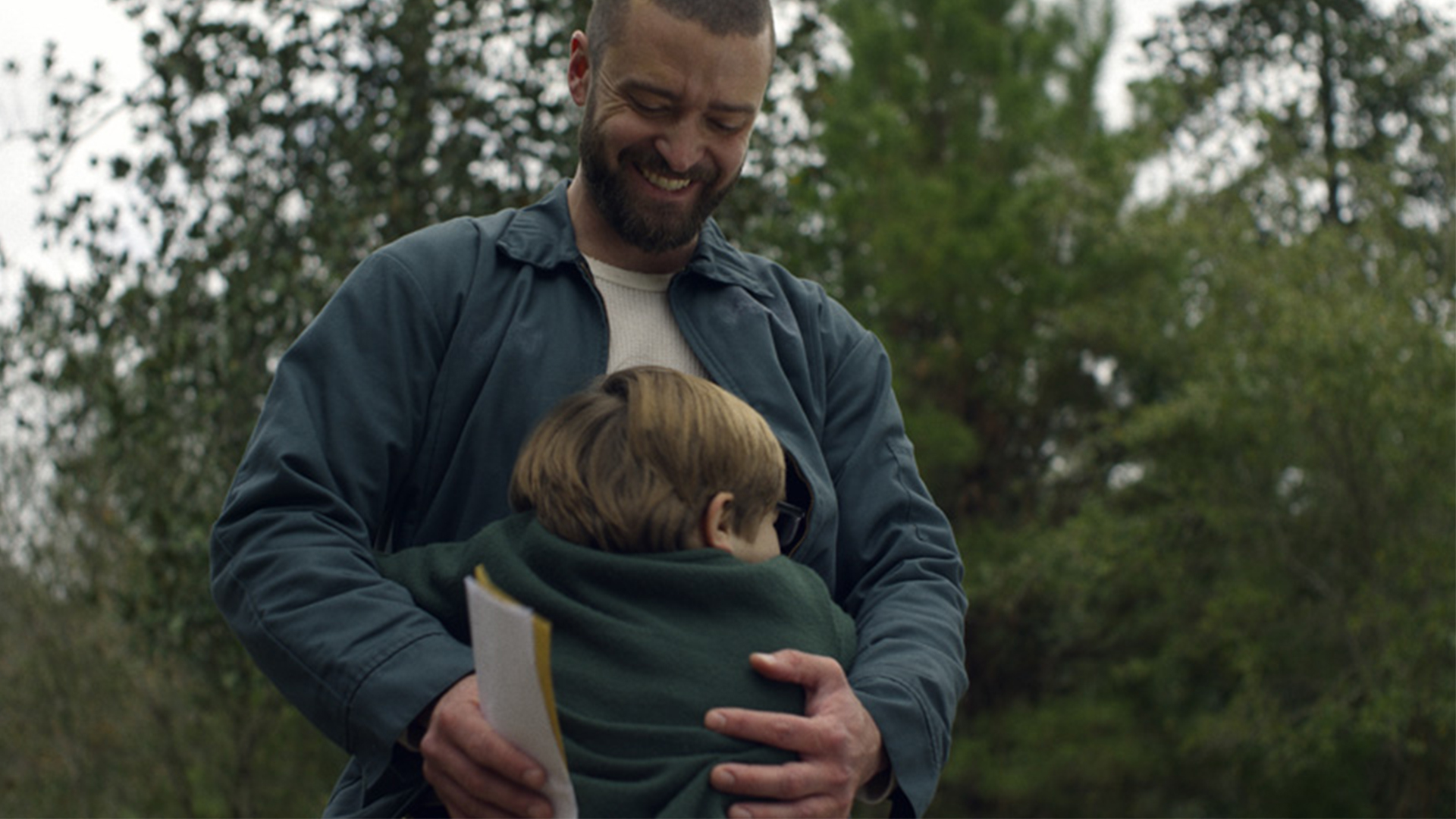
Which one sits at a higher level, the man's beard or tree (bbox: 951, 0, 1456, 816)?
the man's beard

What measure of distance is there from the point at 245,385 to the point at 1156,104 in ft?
37.4

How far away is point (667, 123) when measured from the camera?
200 cm

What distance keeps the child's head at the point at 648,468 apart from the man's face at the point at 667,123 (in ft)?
1.17

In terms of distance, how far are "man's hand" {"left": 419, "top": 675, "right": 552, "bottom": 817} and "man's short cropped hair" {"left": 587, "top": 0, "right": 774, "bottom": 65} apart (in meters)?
0.87

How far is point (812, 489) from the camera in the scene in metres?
1.93

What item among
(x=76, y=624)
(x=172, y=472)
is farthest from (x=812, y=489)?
(x=76, y=624)

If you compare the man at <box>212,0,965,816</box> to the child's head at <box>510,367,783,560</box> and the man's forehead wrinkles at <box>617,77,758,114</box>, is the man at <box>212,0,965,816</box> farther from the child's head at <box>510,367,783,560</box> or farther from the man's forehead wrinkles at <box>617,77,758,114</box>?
the child's head at <box>510,367,783,560</box>

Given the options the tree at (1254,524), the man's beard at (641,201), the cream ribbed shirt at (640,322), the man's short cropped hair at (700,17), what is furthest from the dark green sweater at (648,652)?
the tree at (1254,524)

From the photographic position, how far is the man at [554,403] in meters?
1.65

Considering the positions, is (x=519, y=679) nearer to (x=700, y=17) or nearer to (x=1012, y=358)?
(x=700, y=17)

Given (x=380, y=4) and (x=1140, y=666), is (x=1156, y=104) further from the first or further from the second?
(x=380, y=4)

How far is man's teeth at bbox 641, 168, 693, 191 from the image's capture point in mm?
2035

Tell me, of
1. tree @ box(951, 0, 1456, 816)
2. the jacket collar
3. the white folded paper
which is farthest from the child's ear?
tree @ box(951, 0, 1456, 816)

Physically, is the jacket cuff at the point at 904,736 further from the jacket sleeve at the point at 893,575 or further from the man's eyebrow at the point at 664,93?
the man's eyebrow at the point at 664,93
